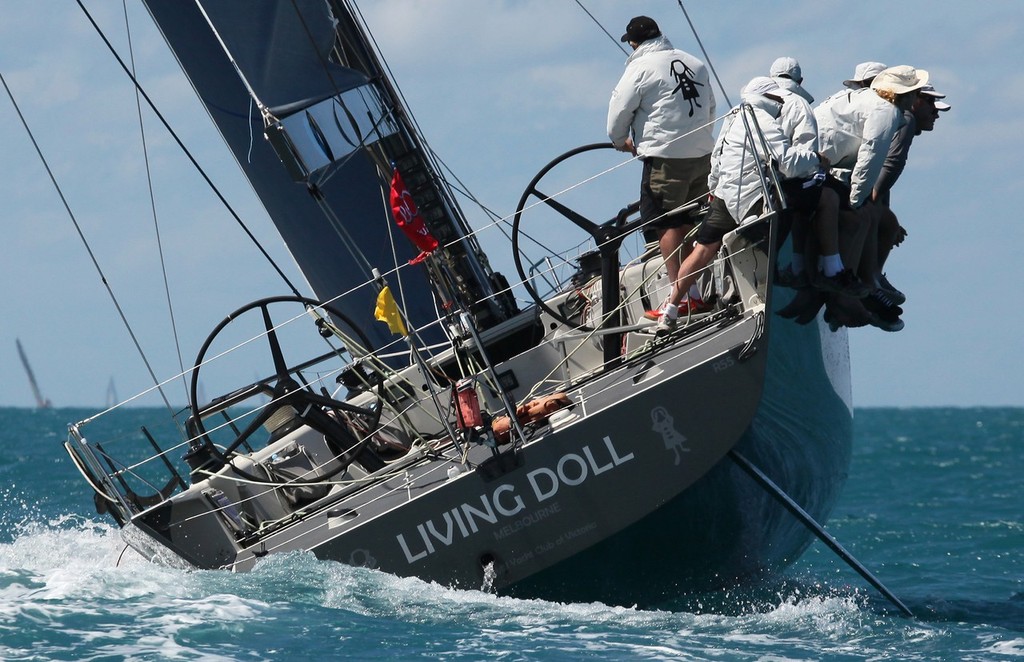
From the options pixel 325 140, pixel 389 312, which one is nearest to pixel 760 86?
pixel 389 312

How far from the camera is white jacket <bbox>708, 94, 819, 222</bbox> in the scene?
246 inches

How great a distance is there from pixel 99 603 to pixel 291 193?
3577 mm

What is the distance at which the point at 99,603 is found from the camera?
6.60 m

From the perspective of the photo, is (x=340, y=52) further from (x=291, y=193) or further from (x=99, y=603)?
(x=99, y=603)

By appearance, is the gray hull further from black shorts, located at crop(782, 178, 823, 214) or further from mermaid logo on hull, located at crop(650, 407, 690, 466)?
black shorts, located at crop(782, 178, 823, 214)

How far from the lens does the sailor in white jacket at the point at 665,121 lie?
22.3 ft

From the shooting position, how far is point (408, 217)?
25.9ft

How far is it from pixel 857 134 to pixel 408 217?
2.53m

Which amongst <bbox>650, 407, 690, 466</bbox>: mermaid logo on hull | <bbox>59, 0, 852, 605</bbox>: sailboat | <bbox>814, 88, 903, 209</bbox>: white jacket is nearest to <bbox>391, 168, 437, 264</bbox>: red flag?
<bbox>59, 0, 852, 605</bbox>: sailboat

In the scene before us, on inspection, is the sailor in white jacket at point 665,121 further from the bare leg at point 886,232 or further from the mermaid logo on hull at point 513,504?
the mermaid logo on hull at point 513,504

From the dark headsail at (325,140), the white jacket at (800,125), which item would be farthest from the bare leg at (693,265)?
the dark headsail at (325,140)

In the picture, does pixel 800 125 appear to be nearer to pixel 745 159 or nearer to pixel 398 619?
pixel 745 159

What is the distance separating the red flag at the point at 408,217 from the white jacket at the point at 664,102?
4.70 feet

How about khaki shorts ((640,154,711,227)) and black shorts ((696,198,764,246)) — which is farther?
khaki shorts ((640,154,711,227))
